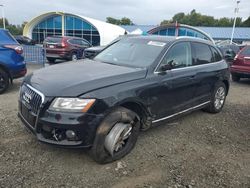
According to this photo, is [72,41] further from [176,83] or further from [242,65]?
[176,83]

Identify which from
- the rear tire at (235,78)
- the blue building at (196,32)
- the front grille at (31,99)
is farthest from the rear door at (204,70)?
the blue building at (196,32)

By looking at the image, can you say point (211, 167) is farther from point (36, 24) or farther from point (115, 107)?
point (36, 24)

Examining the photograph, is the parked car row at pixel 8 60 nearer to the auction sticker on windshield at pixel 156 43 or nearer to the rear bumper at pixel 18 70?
the rear bumper at pixel 18 70

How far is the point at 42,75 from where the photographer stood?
373 centimetres

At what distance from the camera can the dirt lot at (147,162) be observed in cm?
319

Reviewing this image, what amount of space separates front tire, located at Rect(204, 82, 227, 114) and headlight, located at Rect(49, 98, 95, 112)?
11.3ft

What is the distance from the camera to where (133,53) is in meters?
4.48

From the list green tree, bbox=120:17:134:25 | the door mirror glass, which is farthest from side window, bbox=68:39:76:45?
green tree, bbox=120:17:134:25

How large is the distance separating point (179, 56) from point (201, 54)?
2.99 feet

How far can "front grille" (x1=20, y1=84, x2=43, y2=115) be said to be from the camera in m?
3.28

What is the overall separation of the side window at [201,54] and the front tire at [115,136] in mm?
2054

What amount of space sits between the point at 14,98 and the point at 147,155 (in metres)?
3.98

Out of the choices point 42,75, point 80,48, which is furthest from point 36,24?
point 42,75

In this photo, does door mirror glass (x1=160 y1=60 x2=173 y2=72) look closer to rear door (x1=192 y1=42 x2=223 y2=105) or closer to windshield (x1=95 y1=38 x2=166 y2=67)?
windshield (x1=95 y1=38 x2=166 y2=67)
